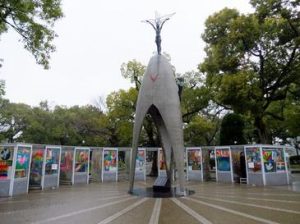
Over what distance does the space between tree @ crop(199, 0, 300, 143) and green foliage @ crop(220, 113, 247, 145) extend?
15.1 ft

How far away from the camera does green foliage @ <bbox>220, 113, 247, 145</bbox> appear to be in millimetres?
26062

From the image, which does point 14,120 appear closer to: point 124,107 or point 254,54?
point 124,107

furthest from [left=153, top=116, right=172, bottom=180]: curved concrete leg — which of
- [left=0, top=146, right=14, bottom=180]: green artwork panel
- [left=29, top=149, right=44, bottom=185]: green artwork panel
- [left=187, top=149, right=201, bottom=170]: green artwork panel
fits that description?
[left=0, top=146, right=14, bottom=180]: green artwork panel

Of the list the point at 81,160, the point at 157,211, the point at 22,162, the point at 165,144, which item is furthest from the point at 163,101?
the point at 81,160

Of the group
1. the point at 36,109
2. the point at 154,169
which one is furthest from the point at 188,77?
the point at 36,109

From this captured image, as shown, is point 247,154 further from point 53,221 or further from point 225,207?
point 53,221

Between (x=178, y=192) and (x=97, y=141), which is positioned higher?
(x=97, y=141)

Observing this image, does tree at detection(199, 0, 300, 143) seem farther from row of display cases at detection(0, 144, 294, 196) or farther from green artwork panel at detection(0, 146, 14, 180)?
green artwork panel at detection(0, 146, 14, 180)

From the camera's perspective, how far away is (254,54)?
67.0 ft

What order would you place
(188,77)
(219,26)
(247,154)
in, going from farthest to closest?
(188,77), (219,26), (247,154)

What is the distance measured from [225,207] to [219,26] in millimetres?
16657

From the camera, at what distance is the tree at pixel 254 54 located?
18.8 m

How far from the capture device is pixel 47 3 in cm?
1009

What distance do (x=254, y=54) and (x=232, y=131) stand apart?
877 centimetres
